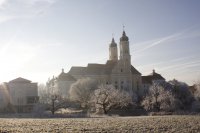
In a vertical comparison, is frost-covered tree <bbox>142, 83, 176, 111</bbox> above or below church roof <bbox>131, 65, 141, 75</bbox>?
below

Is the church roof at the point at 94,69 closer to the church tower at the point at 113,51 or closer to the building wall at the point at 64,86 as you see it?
the building wall at the point at 64,86

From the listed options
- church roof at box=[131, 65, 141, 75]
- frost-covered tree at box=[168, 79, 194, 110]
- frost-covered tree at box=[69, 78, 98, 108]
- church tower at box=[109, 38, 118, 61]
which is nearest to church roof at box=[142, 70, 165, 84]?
church roof at box=[131, 65, 141, 75]

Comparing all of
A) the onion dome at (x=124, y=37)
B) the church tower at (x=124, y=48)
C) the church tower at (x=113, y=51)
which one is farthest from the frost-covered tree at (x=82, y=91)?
the church tower at (x=113, y=51)

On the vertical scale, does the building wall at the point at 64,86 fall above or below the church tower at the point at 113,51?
below

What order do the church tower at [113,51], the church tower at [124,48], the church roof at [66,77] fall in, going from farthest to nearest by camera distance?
the church tower at [113,51] → the church tower at [124,48] → the church roof at [66,77]

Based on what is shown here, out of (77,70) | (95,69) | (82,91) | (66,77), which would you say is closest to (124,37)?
(95,69)

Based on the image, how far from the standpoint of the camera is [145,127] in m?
27.2

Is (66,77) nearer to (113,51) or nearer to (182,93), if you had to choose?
(113,51)

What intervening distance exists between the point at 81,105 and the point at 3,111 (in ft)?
64.2

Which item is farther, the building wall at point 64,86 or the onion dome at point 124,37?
the onion dome at point 124,37

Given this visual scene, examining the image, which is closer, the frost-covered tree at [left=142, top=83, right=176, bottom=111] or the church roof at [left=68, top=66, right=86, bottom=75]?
the frost-covered tree at [left=142, top=83, right=176, bottom=111]

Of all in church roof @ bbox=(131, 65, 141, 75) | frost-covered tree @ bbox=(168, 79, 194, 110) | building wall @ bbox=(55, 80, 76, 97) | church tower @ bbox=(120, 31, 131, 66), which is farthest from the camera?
church roof @ bbox=(131, 65, 141, 75)

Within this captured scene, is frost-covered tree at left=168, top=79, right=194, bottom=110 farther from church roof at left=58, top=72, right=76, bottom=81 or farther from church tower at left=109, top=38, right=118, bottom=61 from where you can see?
church tower at left=109, top=38, right=118, bottom=61

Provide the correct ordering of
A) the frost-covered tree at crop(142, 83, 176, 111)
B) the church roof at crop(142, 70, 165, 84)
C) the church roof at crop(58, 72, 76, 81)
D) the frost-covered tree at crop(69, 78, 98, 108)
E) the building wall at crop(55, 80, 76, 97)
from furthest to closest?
the church roof at crop(142, 70, 165, 84), the church roof at crop(58, 72, 76, 81), the building wall at crop(55, 80, 76, 97), the frost-covered tree at crop(69, 78, 98, 108), the frost-covered tree at crop(142, 83, 176, 111)
